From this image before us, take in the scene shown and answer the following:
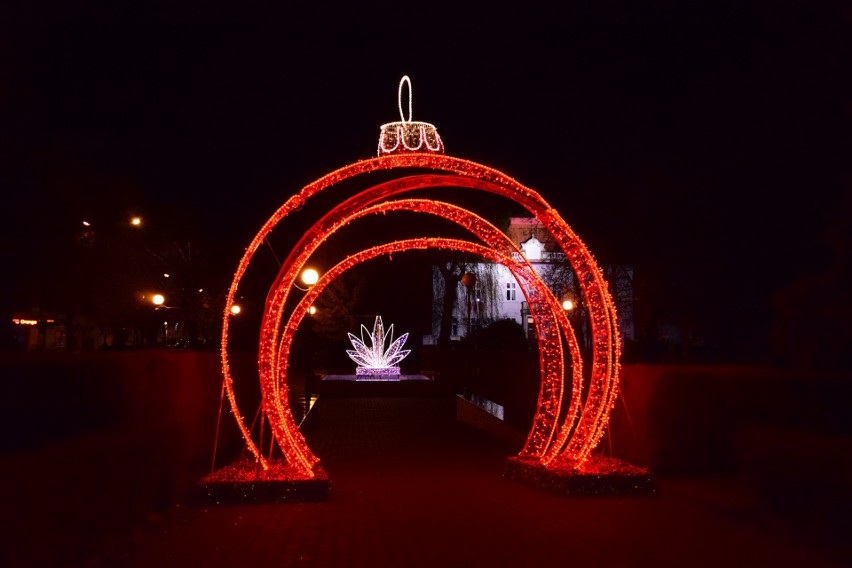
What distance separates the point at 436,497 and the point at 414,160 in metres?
3.91

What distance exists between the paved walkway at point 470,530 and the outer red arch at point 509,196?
42.2 inches

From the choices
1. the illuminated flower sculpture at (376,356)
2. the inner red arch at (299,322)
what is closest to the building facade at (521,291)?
the inner red arch at (299,322)

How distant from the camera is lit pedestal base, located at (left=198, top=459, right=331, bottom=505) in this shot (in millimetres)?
9508

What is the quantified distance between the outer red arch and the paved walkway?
3.52 feet

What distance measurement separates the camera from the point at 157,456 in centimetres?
845

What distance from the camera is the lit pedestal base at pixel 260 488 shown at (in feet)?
31.2

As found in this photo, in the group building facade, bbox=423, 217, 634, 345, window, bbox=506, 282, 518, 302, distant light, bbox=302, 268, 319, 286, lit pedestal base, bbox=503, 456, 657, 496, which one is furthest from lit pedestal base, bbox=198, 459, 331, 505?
window, bbox=506, 282, 518, 302

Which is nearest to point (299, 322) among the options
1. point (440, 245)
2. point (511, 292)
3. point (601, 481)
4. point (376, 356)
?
point (440, 245)

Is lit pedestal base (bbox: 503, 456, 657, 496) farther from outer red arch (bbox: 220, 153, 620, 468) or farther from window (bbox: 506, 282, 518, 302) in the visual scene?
window (bbox: 506, 282, 518, 302)

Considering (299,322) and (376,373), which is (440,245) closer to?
(299,322)

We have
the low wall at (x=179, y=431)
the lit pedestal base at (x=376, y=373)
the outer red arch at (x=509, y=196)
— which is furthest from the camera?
the lit pedestal base at (x=376, y=373)

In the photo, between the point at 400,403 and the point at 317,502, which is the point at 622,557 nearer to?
the point at 317,502

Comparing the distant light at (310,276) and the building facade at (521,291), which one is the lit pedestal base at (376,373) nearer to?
the building facade at (521,291)

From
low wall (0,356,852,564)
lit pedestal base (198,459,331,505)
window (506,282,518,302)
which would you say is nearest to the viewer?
low wall (0,356,852,564)
